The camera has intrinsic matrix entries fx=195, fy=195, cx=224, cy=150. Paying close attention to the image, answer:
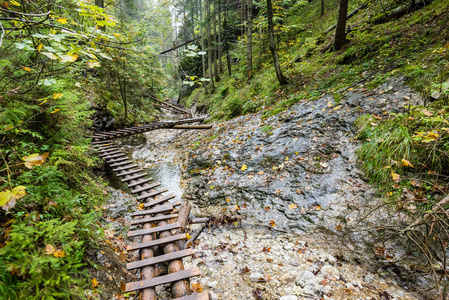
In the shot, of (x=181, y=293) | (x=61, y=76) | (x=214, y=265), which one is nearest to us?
(x=181, y=293)

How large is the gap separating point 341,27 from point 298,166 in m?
7.09

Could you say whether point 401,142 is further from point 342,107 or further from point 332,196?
point 342,107

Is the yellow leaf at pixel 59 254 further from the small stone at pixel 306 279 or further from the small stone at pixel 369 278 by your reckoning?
the small stone at pixel 369 278

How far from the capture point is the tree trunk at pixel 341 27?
25.7 ft

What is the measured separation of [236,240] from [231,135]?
4.91 meters

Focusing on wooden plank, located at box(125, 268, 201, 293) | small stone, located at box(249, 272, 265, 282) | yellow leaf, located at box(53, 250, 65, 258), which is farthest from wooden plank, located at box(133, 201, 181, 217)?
small stone, located at box(249, 272, 265, 282)

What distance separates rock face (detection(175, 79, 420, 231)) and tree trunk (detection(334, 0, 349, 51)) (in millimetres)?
3817

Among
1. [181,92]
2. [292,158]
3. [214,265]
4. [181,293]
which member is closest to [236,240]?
[214,265]

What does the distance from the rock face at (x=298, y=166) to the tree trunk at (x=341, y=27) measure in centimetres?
382

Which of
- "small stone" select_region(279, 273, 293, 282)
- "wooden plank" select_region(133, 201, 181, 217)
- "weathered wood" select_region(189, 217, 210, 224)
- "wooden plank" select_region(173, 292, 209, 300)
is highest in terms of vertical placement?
"wooden plank" select_region(133, 201, 181, 217)

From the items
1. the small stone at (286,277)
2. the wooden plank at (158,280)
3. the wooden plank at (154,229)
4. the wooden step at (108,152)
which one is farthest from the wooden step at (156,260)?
the wooden step at (108,152)

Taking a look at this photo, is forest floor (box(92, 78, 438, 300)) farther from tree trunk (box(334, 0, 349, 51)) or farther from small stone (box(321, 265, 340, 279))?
tree trunk (box(334, 0, 349, 51))

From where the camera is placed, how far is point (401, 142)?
379 centimetres

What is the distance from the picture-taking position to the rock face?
431cm
